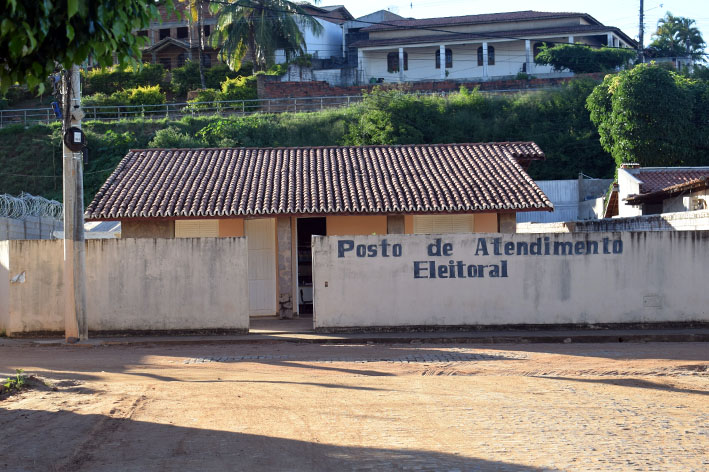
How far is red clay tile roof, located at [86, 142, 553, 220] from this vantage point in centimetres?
2014

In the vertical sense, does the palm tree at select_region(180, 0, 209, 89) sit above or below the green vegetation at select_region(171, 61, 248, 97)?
above

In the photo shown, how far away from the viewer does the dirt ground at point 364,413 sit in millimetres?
6926

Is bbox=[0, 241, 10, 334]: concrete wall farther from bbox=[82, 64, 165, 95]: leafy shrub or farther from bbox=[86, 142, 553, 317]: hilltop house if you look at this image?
bbox=[82, 64, 165, 95]: leafy shrub

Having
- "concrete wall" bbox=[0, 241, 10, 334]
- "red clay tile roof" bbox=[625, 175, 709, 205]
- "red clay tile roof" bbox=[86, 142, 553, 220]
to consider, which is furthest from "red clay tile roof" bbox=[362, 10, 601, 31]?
"concrete wall" bbox=[0, 241, 10, 334]

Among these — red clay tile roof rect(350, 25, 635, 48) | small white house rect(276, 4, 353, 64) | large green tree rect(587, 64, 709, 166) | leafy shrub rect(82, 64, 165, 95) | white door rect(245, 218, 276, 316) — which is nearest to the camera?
white door rect(245, 218, 276, 316)

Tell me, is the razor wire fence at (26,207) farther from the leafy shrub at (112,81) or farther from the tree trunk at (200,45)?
the leafy shrub at (112,81)

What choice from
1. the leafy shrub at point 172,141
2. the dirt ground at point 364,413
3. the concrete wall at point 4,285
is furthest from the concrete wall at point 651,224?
the leafy shrub at point 172,141

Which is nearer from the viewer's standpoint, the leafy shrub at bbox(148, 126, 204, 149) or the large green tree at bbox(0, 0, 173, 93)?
the large green tree at bbox(0, 0, 173, 93)

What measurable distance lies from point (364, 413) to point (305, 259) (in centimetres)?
1293

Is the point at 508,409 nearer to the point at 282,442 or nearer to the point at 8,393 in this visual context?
the point at 282,442

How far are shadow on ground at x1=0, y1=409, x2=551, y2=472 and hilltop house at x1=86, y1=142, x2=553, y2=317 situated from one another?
476 inches

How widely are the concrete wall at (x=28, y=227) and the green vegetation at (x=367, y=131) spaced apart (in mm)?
14220

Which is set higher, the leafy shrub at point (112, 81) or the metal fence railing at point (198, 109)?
the leafy shrub at point (112, 81)

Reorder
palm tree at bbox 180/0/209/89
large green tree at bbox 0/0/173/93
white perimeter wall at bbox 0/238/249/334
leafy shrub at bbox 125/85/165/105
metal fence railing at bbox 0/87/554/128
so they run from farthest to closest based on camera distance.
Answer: palm tree at bbox 180/0/209/89, leafy shrub at bbox 125/85/165/105, metal fence railing at bbox 0/87/554/128, white perimeter wall at bbox 0/238/249/334, large green tree at bbox 0/0/173/93
